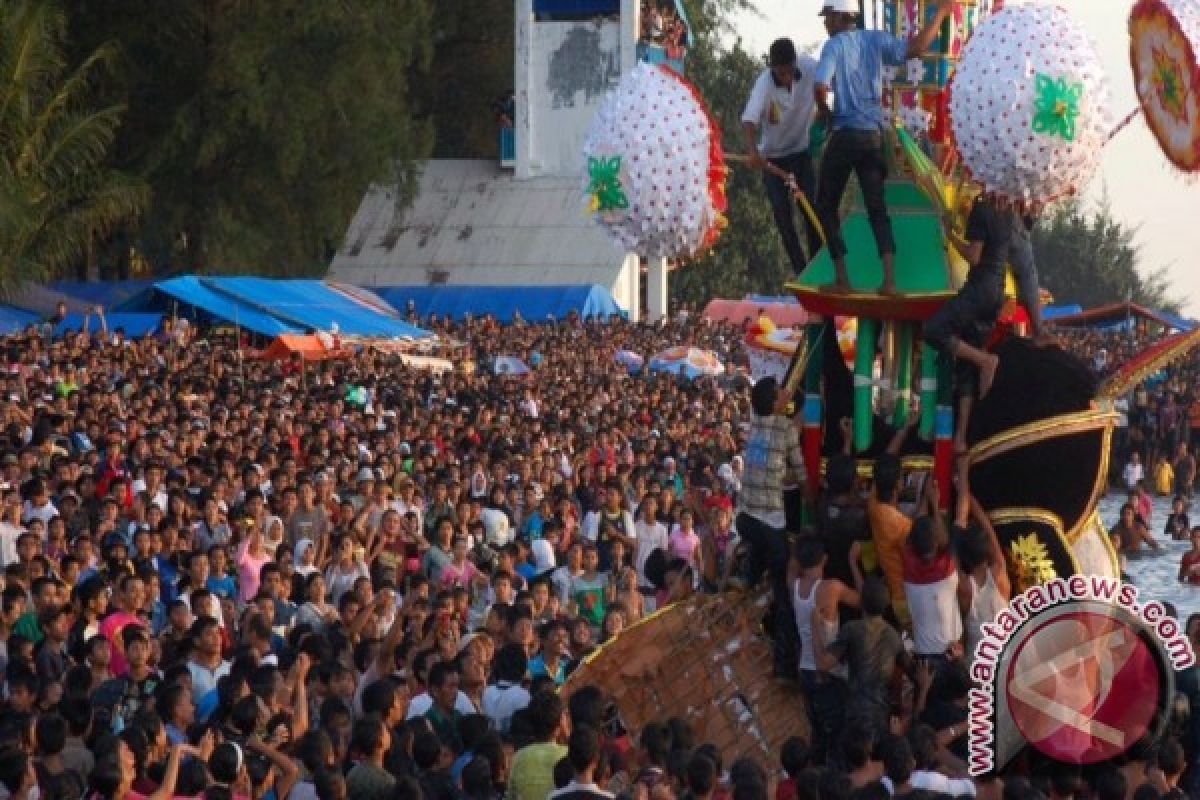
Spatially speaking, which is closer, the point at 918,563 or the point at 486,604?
the point at 918,563

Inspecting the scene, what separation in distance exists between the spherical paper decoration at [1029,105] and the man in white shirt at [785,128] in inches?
56.5

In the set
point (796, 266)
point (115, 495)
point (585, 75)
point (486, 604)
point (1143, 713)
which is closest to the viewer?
point (1143, 713)

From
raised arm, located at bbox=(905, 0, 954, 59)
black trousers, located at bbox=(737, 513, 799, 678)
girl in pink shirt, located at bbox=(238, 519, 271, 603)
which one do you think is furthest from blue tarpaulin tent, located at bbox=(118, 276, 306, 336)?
raised arm, located at bbox=(905, 0, 954, 59)

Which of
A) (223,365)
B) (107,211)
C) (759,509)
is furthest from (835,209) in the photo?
(107,211)

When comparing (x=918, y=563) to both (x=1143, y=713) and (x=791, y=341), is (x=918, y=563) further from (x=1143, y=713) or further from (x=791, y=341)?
(x=791, y=341)

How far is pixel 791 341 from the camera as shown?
25.6m

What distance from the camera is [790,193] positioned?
12.9 m

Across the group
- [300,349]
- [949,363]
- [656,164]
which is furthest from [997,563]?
[300,349]

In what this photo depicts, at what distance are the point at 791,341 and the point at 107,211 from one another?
13.8 meters

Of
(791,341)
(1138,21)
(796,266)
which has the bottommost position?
(791,341)

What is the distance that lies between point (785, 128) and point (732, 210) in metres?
48.9

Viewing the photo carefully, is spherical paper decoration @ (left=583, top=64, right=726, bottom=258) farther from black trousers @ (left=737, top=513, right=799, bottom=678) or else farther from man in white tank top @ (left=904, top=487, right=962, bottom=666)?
man in white tank top @ (left=904, top=487, right=962, bottom=666)

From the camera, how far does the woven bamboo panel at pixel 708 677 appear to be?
12352mm

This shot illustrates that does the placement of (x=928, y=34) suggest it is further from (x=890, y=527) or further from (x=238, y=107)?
(x=238, y=107)
